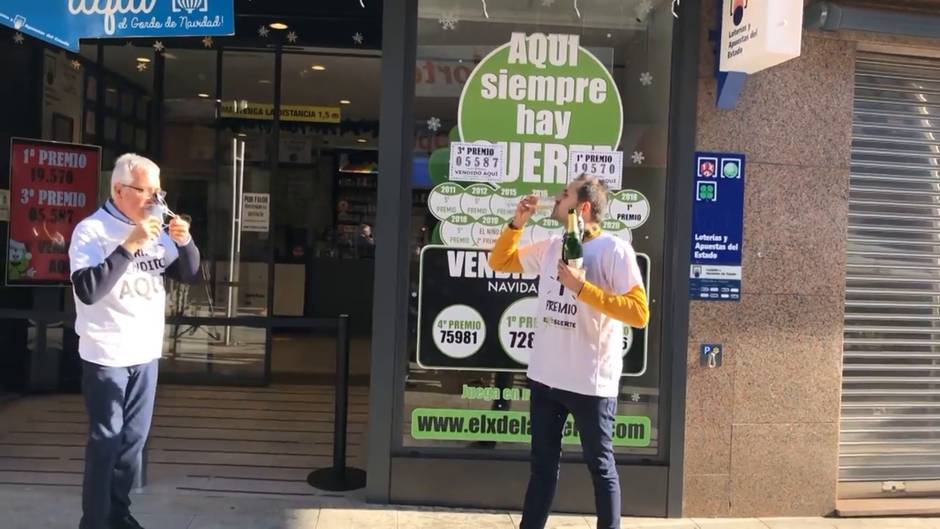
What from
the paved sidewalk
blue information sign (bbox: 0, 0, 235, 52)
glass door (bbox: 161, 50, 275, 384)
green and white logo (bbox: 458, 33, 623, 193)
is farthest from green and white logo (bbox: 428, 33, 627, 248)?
glass door (bbox: 161, 50, 275, 384)

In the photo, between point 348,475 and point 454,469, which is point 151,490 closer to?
point 348,475

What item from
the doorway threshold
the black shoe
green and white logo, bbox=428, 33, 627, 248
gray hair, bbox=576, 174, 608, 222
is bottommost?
the doorway threshold

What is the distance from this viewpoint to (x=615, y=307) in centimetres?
348

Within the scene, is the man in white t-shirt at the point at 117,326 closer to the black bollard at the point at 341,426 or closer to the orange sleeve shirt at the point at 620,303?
the black bollard at the point at 341,426

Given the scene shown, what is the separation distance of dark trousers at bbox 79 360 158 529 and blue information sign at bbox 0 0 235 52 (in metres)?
1.83

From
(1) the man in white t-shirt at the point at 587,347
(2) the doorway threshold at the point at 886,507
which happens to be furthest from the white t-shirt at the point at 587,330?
(2) the doorway threshold at the point at 886,507

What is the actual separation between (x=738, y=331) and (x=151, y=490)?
3618mm

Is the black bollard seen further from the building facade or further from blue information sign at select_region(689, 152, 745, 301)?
blue information sign at select_region(689, 152, 745, 301)

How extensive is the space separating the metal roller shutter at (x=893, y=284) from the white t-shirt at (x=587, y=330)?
7.16 ft

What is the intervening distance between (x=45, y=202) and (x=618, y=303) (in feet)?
18.5

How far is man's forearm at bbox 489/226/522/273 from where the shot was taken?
12.9 ft

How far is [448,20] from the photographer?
4.86 meters

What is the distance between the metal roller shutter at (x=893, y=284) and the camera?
5102mm

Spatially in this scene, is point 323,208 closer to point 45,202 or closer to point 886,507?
point 45,202
